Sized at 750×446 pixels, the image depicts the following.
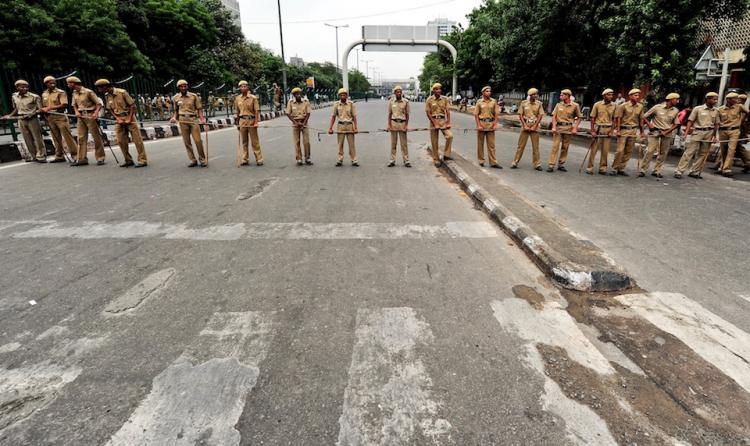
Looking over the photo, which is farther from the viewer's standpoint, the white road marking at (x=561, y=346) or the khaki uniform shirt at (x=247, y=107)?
the khaki uniform shirt at (x=247, y=107)

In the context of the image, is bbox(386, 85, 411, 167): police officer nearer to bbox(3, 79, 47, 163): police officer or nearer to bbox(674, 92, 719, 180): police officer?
bbox(674, 92, 719, 180): police officer

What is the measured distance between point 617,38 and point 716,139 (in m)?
8.57

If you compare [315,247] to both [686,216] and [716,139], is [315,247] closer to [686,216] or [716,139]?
[686,216]

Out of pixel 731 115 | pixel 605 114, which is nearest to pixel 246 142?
pixel 605 114

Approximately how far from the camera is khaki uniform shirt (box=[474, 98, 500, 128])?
9344mm

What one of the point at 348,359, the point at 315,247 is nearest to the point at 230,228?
the point at 315,247

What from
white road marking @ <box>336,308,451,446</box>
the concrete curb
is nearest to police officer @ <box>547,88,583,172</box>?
the concrete curb

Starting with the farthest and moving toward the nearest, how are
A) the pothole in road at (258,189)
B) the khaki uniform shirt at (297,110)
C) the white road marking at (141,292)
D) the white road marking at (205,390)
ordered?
the khaki uniform shirt at (297,110) < the pothole in road at (258,189) < the white road marking at (141,292) < the white road marking at (205,390)

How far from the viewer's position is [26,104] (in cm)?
959

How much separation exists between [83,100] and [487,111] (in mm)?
9020

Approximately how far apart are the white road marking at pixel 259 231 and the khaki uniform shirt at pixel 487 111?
482cm

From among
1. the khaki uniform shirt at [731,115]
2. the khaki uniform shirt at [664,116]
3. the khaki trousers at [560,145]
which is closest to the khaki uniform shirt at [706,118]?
the khaki uniform shirt at [731,115]

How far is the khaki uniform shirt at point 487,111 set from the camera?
368 inches

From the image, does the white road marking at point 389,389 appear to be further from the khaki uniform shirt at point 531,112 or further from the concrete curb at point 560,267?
the khaki uniform shirt at point 531,112
